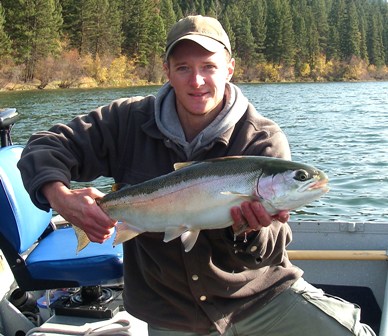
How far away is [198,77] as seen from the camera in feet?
9.18

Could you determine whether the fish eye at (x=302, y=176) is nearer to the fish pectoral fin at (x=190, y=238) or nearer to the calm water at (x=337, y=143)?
the fish pectoral fin at (x=190, y=238)

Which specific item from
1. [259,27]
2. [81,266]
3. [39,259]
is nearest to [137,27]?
[259,27]

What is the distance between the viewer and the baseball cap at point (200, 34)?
2.82 metres

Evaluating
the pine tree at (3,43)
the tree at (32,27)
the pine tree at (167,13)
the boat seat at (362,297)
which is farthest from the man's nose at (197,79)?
the pine tree at (167,13)

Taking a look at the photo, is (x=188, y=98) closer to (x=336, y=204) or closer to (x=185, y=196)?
(x=185, y=196)

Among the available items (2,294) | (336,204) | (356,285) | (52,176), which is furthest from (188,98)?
(336,204)

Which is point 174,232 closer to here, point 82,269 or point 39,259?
point 82,269

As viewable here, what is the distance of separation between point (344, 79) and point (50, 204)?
83.7 meters

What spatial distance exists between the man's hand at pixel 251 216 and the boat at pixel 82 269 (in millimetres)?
1417

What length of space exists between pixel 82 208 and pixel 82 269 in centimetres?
119

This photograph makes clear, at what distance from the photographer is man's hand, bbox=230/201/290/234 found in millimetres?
2430

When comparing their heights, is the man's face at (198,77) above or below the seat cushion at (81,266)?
above

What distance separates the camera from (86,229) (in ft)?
8.79

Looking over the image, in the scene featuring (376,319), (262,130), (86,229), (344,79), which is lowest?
(344,79)
